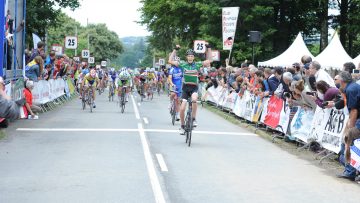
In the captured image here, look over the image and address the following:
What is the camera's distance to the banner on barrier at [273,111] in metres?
16.7

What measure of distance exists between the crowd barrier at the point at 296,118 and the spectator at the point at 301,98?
0.45 ft

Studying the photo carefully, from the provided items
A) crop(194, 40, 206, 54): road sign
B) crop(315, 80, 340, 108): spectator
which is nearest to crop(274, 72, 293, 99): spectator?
crop(315, 80, 340, 108): spectator

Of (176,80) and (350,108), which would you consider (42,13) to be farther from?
(350,108)

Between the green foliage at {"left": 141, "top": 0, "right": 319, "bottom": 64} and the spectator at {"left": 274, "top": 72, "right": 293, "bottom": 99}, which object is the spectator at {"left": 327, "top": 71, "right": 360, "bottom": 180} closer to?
the spectator at {"left": 274, "top": 72, "right": 293, "bottom": 99}

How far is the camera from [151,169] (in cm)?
1051

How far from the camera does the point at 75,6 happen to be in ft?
146

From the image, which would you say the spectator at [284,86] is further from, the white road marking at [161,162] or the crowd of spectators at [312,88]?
the white road marking at [161,162]

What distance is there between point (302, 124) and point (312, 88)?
3.08 feet

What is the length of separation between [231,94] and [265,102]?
6276 mm

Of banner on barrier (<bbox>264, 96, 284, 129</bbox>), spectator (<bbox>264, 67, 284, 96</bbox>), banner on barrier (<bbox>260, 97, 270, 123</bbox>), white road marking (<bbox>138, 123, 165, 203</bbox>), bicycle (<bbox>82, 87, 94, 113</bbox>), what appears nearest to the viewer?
white road marking (<bbox>138, 123, 165, 203</bbox>)

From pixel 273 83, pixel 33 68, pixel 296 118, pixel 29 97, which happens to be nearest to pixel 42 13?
pixel 33 68

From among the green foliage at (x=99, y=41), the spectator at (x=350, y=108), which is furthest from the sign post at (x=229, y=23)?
the green foliage at (x=99, y=41)

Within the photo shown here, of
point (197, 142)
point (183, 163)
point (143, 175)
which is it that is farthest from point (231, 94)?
point (143, 175)

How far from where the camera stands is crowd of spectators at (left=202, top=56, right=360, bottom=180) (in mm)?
10438
